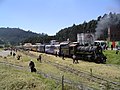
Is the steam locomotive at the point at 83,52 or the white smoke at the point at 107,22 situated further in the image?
the white smoke at the point at 107,22

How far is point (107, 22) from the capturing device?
3824 inches

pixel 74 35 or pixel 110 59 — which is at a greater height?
pixel 74 35

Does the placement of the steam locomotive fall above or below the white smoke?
below

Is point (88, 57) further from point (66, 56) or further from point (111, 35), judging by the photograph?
point (111, 35)

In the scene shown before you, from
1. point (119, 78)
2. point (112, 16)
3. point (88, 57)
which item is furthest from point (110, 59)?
point (112, 16)

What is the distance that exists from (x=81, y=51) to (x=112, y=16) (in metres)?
38.7

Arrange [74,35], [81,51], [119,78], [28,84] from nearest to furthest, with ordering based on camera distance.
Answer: [28,84], [119,78], [81,51], [74,35]

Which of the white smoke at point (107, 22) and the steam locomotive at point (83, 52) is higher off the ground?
the white smoke at point (107, 22)

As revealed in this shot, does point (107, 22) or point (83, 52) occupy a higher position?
point (107, 22)

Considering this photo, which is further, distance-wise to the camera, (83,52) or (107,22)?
(107,22)

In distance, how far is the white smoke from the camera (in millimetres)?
90062

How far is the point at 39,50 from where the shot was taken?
97.7 metres

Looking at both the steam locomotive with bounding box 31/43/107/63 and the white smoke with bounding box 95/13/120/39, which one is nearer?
the steam locomotive with bounding box 31/43/107/63

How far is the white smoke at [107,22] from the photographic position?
90.1 m
